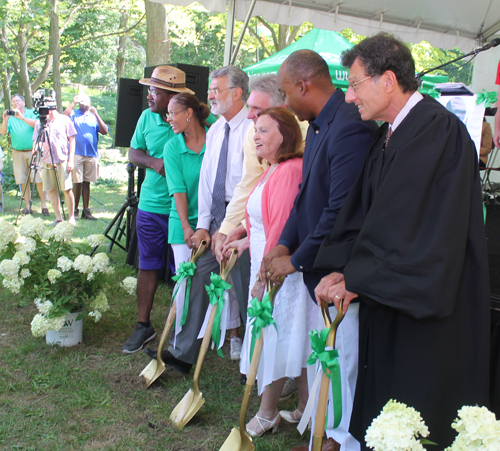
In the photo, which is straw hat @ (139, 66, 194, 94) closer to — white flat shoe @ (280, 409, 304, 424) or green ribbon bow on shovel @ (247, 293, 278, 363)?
green ribbon bow on shovel @ (247, 293, 278, 363)

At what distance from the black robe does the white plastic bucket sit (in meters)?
2.49

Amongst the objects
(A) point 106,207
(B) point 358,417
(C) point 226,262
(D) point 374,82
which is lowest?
(A) point 106,207

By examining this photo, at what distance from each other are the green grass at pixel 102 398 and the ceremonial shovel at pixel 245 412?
0.16 metres

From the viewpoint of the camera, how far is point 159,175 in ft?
12.4

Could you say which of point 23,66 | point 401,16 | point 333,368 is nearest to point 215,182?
point 333,368

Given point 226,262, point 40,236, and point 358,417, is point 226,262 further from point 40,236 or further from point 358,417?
point 40,236

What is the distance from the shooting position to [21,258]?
350cm

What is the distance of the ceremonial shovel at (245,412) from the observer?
230 centimetres

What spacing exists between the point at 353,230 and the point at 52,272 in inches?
92.9

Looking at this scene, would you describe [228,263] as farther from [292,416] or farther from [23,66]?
[23,66]

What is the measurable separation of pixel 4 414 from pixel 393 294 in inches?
92.0

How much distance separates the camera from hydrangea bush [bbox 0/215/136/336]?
11.4 ft

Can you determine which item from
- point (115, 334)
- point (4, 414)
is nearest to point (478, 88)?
point (115, 334)

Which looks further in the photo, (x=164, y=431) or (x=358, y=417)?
(x=164, y=431)
